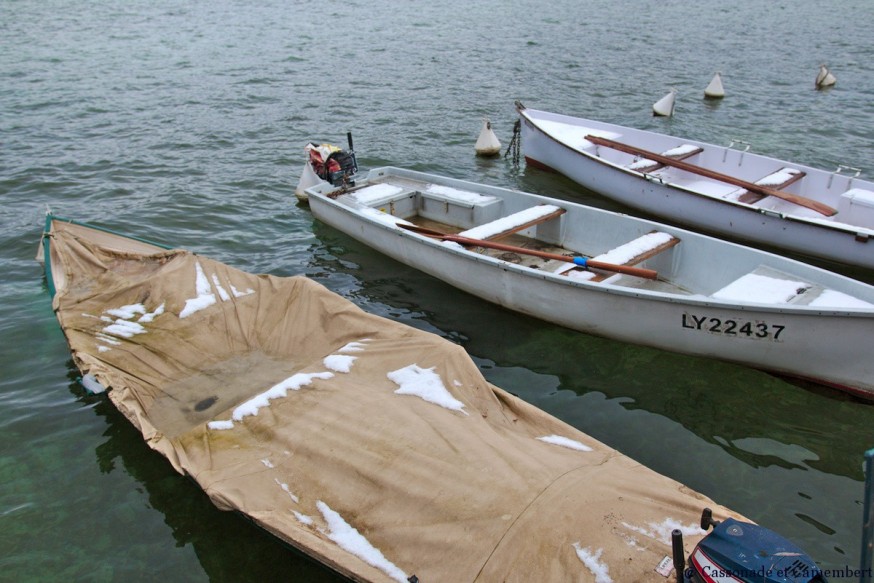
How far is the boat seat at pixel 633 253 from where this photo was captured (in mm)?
10961

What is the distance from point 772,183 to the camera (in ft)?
47.3

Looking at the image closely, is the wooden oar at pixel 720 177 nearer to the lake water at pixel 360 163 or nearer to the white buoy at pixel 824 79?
the lake water at pixel 360 163

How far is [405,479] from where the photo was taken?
6.23 meters

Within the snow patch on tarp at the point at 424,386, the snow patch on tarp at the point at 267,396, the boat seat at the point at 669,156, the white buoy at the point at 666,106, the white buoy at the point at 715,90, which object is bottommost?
the snow patch on tarp at the point at 267,396

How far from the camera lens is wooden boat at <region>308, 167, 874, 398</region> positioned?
9258 millimetres

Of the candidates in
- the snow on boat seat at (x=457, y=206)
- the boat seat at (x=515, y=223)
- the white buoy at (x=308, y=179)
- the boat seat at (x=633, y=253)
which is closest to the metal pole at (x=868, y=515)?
the boat seat at (x=633, y=253)

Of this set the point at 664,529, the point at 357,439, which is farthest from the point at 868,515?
the point at 357,439

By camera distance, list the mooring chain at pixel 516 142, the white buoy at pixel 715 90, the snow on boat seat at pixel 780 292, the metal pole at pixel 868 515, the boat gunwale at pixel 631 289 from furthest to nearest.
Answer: the white buoy at pixel 715 90
the mooring chain at pixel 516 142
the snow on boat seat at pixel 780 292
the boat gunwale at pixel 631 289
the metal pole at pixel 868 515

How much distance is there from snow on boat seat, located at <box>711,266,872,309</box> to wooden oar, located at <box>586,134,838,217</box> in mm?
4210

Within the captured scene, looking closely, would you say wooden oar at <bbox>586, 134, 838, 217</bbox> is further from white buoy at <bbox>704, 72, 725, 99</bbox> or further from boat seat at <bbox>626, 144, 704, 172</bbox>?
white buoy at <bbox>704, 72, 725, 99</bbox>

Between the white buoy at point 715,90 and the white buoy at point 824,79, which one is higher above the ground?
the white buoy at point 824,79

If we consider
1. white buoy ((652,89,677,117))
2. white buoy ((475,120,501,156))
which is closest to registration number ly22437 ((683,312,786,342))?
white buoy ((475,120,501,156))

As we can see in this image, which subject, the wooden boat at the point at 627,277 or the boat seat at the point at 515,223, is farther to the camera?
the boat seat at the point at 515,223

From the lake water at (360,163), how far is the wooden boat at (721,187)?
2.41ft
